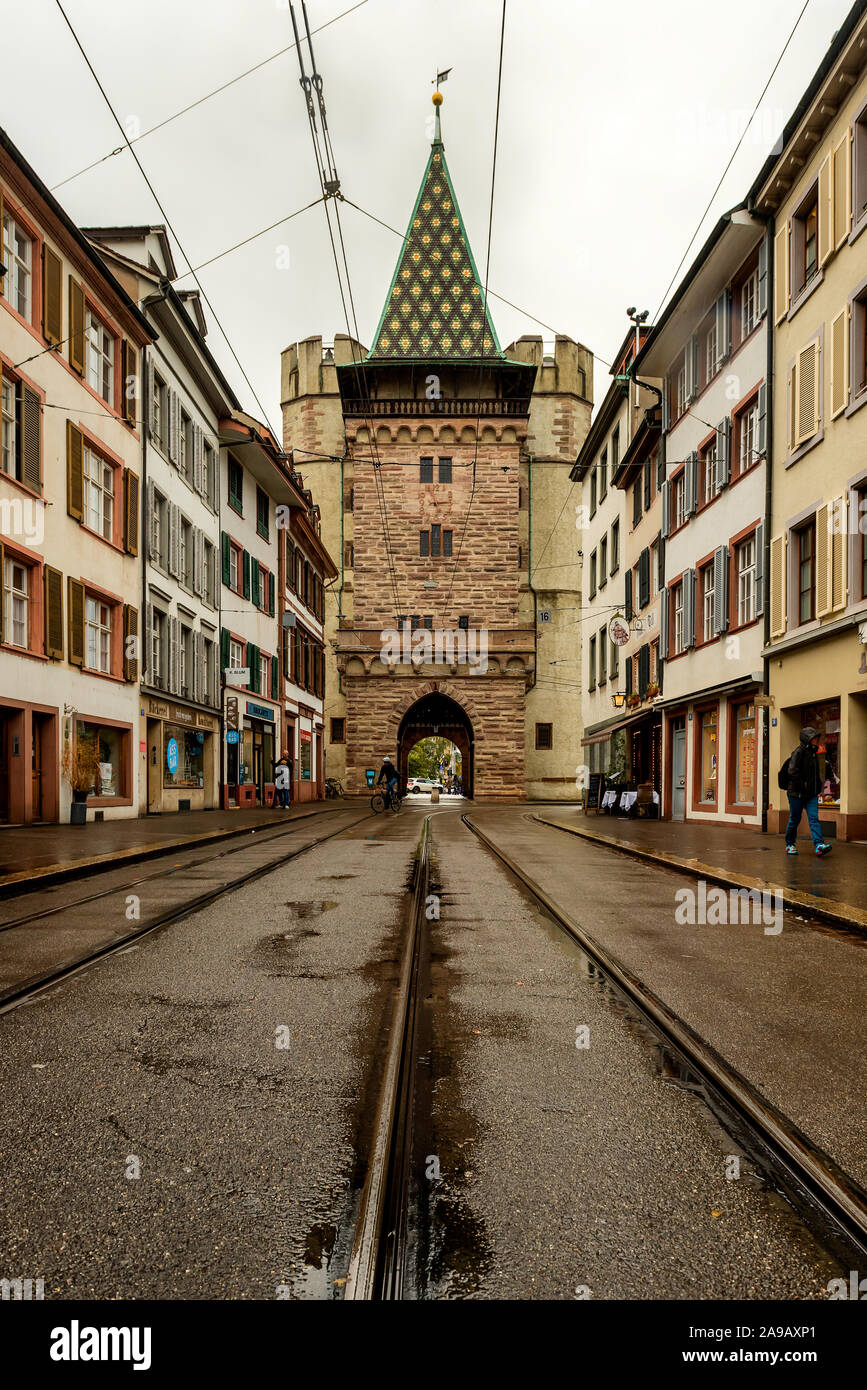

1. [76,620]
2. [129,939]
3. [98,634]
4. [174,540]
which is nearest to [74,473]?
[76,620]

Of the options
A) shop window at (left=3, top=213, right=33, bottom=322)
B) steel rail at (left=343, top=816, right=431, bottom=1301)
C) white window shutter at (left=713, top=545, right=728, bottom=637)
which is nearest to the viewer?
steel rail at (left=343, top=816, right=431, bottom=1301)

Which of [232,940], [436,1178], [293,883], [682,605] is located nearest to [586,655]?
[682,605]

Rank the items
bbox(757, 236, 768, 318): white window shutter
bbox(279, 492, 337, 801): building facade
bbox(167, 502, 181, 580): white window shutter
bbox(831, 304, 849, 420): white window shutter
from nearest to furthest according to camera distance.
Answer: bbox(831, 304, 849, 420): white window shutter < bbox(757, 236, 768, 318): white window shutter < bbox(167, 502, 181, 580): white window shutter < bbox(279, 492, 337, 801): building facade

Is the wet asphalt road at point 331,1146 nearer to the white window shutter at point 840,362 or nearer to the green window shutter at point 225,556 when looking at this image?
the white window shutter at point 840,362

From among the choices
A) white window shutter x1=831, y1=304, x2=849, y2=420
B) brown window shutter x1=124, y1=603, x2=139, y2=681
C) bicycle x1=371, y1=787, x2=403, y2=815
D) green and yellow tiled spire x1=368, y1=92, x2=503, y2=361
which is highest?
green and yellow tiled spire x1=368, y1=92, x2=503, y2=361

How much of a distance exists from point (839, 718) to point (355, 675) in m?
33.2

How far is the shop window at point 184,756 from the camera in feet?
86.0

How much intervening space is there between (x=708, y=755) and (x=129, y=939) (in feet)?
63.2

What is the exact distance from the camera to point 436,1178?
304 centimetres

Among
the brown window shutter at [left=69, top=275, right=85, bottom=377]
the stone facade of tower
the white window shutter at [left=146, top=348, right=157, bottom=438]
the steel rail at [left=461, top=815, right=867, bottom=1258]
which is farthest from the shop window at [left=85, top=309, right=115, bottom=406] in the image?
the stone facade of tower

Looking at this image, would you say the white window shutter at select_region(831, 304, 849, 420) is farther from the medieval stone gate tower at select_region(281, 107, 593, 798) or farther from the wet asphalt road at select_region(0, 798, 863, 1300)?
the medieval stone gate tower at select_region(281, 107, 593, 798)

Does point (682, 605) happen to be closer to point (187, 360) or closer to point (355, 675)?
point (187, 360)

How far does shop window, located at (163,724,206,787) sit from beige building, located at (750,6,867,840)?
47.2ft

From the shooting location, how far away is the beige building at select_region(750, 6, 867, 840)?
1620 cm
